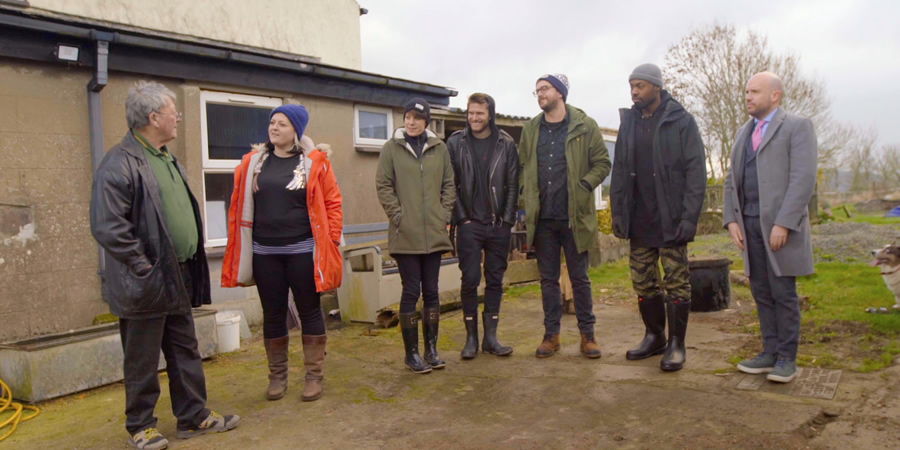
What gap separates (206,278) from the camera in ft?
13.0

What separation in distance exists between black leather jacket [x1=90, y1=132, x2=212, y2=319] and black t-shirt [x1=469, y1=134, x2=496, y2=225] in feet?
7.66

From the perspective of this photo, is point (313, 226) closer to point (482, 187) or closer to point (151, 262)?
point (151, 262)

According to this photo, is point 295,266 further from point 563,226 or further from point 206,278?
point 563,226

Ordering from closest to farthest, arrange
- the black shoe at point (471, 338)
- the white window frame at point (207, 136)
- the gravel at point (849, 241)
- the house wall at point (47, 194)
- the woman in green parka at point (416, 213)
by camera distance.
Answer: the woman in green parka at point (416, 213)
the black shoe at point (471, 338)
the house wall at point (47, 194)
the white window frame at point (207, 136)
the gravel at point (849, 241)

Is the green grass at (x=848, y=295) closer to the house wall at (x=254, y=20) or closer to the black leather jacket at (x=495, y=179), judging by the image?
the black leather jacket at (x=495, y=179)

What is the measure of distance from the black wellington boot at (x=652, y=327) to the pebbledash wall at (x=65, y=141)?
4.33 m

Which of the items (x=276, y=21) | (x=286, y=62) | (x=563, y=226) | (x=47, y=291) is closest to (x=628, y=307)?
(x=563, y=226)

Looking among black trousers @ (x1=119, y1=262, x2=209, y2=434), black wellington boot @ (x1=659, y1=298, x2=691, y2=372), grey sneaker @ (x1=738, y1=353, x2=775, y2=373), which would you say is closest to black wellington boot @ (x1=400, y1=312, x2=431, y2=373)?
black trousers @ (x1=119, y1=262, x2=209, y2=434)

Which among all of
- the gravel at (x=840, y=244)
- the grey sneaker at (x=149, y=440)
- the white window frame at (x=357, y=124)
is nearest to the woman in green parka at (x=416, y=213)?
the grey sneaker at (x=149, y=440)

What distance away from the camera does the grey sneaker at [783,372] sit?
13.3 ft

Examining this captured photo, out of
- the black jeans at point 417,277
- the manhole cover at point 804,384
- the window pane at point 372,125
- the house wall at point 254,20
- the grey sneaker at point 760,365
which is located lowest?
the manhole cover at point 804,384

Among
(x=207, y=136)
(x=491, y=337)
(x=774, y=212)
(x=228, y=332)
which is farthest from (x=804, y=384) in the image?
(x=207, y=136)

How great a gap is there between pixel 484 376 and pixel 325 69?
15.4 ft

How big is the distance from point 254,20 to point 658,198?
30.8ft
